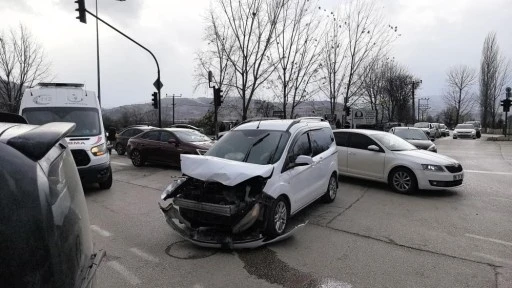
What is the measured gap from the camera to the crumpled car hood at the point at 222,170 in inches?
205

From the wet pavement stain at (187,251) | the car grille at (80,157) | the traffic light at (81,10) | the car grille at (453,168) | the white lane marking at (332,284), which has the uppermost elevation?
the traffic light at (81,10)

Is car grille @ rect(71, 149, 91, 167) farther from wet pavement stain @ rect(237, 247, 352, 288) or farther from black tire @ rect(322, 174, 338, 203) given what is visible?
black tire @ rect(322, 174, 338, 203)

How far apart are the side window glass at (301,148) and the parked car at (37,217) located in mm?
4721

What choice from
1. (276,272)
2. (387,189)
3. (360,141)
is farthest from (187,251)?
(360,141)

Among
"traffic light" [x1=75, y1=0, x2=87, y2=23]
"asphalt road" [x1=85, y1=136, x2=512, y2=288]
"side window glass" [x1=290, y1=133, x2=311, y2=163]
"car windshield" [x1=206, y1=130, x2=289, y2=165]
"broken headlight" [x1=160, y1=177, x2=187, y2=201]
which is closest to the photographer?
"asphalt road" [x1=85, y1=136, x2=512, y2=288]

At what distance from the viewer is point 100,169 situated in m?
8.95

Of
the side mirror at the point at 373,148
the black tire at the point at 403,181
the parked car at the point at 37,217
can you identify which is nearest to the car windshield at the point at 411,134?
the side mirror at the point at 373,148

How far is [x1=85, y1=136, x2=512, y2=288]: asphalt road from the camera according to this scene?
172 inches

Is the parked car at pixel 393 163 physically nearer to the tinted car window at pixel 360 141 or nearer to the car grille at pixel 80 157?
the tinted car window at pixel 360 141

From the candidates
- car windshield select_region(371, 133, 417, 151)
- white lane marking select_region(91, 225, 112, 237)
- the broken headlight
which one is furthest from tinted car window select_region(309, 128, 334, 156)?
white lane marking select_region(91, 225, 112, 237)

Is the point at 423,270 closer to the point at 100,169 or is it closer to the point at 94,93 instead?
the point at 100,169

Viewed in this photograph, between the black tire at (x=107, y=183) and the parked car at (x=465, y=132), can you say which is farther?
the parked car at (x=465, y=132)

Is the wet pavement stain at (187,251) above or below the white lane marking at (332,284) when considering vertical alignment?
above

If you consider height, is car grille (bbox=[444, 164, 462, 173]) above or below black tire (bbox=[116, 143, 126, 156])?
above
